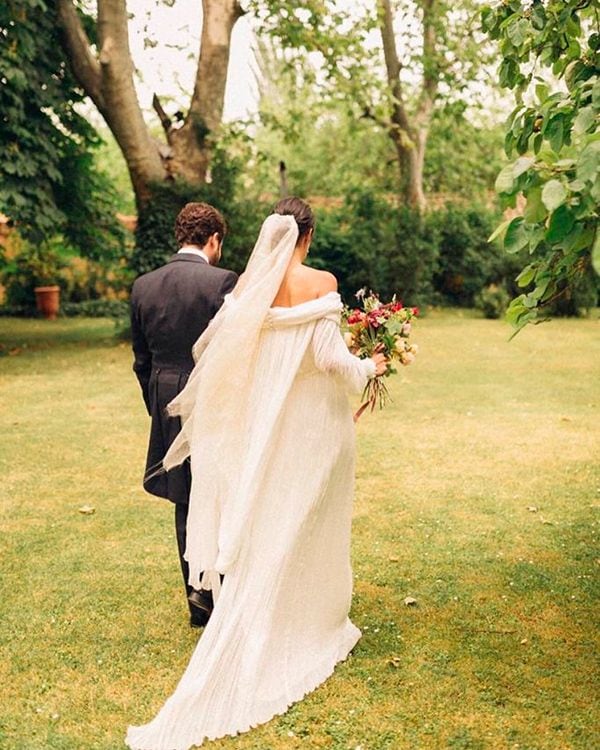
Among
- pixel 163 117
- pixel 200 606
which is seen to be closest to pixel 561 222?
pixel 200 606

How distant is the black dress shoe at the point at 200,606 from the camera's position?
4859 millimetres

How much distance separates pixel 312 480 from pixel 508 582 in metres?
1.94

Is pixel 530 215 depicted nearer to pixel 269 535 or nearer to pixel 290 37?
pixel 269 535

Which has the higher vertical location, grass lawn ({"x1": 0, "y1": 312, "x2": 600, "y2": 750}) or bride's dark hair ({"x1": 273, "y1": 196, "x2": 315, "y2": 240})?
bride's dark hair ({"x1": 273, "y1": 196, "x2": 315, "y2": 240})

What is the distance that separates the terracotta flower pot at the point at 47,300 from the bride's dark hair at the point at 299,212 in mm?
20992

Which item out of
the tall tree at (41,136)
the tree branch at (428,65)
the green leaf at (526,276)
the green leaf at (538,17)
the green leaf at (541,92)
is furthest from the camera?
the tree branch at (428,65)

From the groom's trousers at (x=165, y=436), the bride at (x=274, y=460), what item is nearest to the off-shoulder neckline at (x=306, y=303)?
the bride at (x=274, y=460)

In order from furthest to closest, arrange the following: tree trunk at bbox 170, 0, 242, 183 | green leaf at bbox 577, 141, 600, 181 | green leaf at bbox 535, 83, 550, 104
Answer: tree trunk at bbox 170, 0, 242, 183 < green leaf at bbox 535, 83, 550, 104 < green leaf at bbox 577, 141, 600, 181

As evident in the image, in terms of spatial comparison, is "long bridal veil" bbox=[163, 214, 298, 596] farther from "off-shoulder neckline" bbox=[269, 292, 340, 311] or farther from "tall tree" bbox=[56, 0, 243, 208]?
"tall tree" bbox=[56, 0, 243, 208]

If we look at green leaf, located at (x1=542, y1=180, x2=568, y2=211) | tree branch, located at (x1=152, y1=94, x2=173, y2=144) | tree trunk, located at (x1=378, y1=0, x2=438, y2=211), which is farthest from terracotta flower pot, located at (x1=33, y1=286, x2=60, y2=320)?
green leaf, located at (x1=542, y1=180, x2=568, y2=211)

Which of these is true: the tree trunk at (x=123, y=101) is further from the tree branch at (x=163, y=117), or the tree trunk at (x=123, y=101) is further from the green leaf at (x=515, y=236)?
the green leaf at (x=515, y=236)

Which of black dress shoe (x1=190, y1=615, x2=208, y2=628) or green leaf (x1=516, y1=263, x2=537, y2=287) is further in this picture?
black dress shoe (x1=190, y1=615, x2=208, y2=628)

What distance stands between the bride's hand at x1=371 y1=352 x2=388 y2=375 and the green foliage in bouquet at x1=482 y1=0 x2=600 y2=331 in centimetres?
69

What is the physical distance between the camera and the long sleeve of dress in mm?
4227
